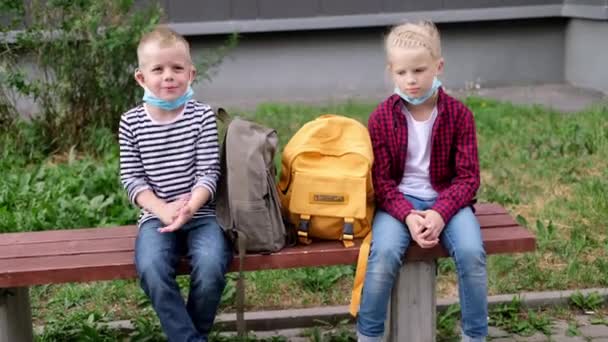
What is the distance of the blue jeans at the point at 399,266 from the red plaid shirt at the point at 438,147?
94 millimetres

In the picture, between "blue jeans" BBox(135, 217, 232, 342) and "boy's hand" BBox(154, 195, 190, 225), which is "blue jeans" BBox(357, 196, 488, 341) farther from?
"boy's hand" BBox(154, 195, 190, 225)

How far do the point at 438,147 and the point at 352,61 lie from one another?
5609mm

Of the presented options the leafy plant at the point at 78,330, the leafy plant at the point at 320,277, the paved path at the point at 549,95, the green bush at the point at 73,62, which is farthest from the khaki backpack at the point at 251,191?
the paved path at the point at 549,95

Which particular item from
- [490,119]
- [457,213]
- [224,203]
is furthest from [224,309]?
[490,119]

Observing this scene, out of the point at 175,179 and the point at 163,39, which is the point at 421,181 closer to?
the point at 175,179

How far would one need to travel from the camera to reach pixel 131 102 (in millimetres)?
6582

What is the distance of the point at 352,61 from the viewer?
29.6ft

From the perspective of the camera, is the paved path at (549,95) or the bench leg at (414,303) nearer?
the bench leg at (414,303)

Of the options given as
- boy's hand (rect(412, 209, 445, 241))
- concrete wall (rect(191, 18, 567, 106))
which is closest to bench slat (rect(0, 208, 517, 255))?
boy's hand (rect(412, 209, 445, 241))

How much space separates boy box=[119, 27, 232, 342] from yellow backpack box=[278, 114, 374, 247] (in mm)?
290

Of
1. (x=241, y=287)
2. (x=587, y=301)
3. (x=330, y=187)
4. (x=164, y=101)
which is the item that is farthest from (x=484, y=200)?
(x=164, y=101)

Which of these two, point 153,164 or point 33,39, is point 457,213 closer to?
point 153,164

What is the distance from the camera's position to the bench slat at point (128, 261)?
3.25 metres

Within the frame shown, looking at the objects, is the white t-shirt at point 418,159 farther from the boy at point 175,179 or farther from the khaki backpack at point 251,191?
the boy at point 175,179
